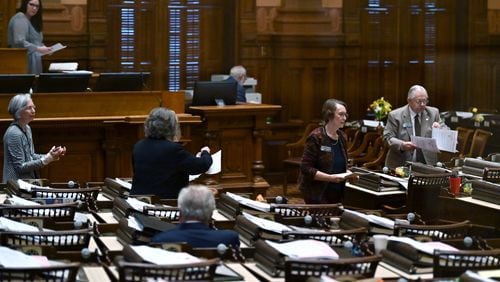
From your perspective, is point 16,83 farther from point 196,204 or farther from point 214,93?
point 196,204

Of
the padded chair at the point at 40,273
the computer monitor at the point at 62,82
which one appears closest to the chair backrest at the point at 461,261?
the padded chair at the point at 40,273

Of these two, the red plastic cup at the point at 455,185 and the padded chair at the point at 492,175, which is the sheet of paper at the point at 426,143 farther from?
the red plastic cup at the point at 455,185

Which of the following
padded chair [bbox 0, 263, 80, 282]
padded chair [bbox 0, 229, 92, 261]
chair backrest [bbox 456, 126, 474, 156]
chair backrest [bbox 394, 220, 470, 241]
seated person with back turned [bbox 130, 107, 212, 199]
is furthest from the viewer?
Result: chair backrest [bbox 456, 126, 474, 156]

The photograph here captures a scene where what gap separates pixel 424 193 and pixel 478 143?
4229 millimetres

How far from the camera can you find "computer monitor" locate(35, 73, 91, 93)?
10.4 m

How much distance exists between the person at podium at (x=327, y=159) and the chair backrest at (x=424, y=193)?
509mm

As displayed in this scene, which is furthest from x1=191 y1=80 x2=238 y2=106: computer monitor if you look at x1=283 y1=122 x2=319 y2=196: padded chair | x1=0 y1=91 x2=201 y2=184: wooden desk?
x1=283 y1=122 x2=319 y2=196: padded chair

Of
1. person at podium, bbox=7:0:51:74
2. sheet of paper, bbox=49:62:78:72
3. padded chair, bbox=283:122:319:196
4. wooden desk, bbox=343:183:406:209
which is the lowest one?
padded chair, bbox=283:122:319:196

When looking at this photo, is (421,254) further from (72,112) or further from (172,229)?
(72,112)

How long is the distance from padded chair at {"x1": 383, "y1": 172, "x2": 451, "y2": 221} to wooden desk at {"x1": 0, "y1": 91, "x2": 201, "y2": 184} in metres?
3.05

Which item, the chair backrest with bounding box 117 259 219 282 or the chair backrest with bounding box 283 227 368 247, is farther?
the chair backrest with bounding box 283 227 368 247

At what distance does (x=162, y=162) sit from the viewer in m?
6.99

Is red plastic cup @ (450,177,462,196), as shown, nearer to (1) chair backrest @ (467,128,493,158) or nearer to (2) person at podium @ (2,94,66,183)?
(2) person at podium @ (2,94,66,183)

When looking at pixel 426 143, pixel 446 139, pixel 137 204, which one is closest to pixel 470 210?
pixel 426 143
